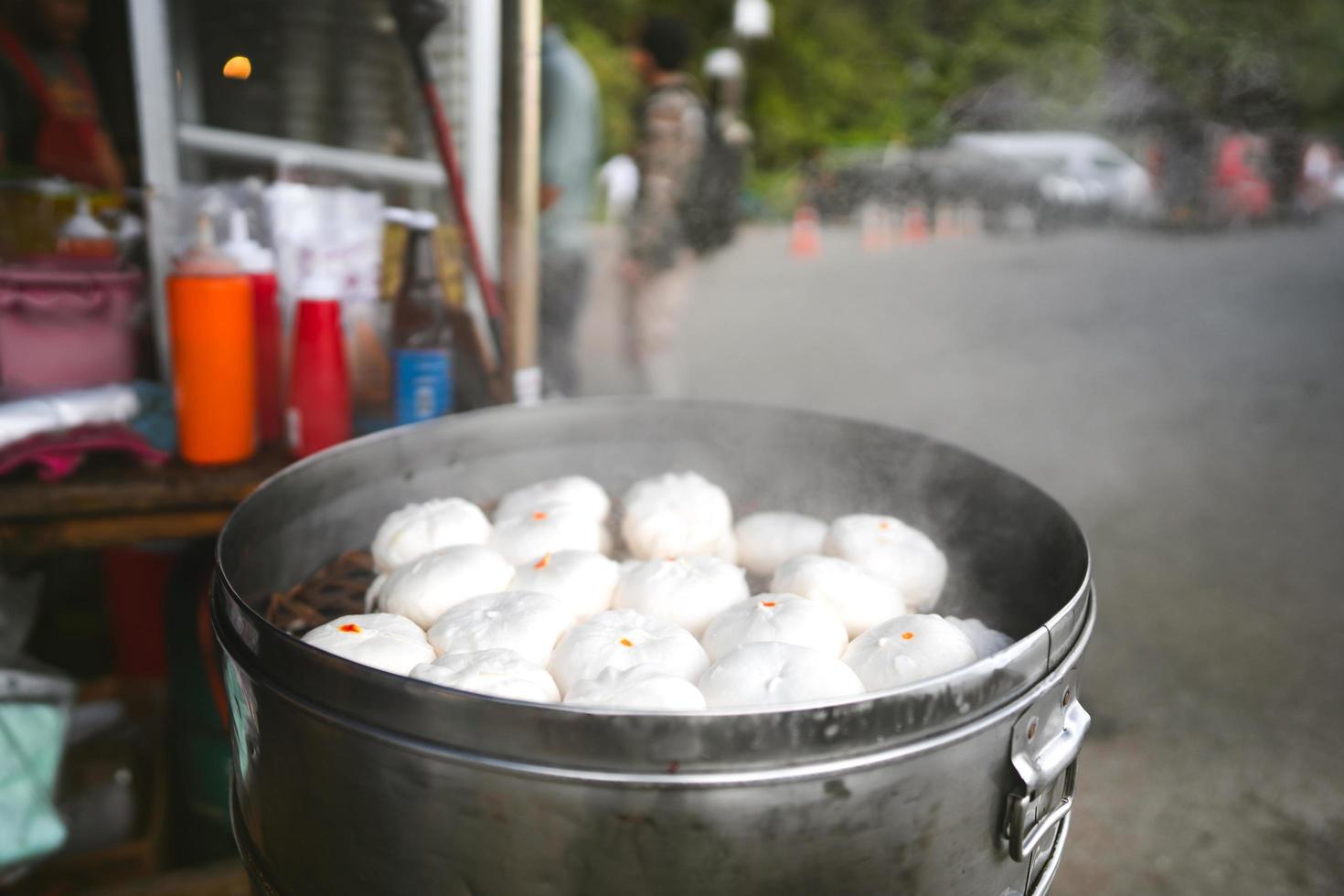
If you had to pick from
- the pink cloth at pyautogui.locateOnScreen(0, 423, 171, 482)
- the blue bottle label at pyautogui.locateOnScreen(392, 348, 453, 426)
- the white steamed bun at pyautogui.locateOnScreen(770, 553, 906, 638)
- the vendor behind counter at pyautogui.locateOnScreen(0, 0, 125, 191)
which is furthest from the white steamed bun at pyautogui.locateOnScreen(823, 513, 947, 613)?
the vendor behind counter at pyautogui.locateOnScreen(0, 0, 125, 191)

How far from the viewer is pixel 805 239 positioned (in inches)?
621

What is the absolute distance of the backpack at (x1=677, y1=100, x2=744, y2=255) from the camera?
486 cm

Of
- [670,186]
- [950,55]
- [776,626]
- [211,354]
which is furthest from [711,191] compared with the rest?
[950,55]

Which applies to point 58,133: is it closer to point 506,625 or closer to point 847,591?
point 506,625

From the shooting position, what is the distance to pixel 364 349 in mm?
2234

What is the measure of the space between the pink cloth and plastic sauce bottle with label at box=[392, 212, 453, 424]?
0.49 meters

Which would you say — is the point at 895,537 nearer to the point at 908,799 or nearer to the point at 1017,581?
the point at 1017,581

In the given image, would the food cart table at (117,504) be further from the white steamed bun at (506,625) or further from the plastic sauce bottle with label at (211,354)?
the white steamed bun at (506,625)

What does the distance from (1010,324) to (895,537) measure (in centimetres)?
846

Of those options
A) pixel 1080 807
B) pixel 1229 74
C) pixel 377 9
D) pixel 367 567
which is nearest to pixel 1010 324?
pixel 1080 807

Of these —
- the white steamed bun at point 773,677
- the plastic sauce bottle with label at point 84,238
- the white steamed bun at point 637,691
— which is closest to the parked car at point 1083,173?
the plastic sauce bottle with label at point 84,238

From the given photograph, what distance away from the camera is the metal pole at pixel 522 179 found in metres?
2.07

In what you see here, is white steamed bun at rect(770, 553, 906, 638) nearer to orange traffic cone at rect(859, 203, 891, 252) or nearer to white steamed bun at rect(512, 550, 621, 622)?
white steamed bun at rect(512, 550, 621, 622)

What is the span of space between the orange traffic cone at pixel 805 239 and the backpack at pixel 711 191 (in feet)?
32.9
